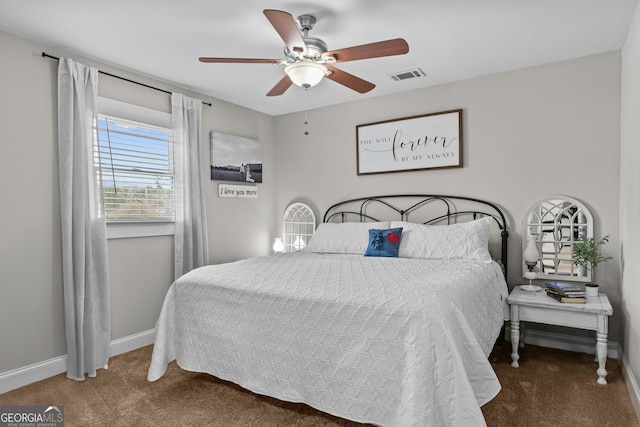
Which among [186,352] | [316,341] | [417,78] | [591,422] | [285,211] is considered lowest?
[591,422]

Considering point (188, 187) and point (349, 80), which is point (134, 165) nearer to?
point (188, 187)

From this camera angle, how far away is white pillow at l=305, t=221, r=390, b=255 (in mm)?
3762

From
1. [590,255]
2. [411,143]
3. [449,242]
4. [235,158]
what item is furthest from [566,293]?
[235,158]

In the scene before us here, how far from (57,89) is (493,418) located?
12.1 ft

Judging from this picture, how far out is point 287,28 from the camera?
2.02 m

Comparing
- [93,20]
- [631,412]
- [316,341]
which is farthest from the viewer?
[93,20]

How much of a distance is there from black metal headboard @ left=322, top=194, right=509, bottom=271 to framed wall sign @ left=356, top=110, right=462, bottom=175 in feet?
1.06

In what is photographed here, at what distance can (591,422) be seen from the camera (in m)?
2.14

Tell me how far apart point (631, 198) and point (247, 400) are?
9.11ft

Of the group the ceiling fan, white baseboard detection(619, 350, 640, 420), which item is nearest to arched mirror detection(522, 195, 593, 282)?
white baseboard detection(619, 350, 640, 420)

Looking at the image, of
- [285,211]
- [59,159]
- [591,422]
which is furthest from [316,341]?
[285,211]

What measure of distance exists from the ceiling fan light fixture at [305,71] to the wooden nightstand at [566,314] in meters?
2.15

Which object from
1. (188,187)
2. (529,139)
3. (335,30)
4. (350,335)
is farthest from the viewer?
(188,187)

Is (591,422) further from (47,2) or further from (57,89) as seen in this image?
(57,89)
